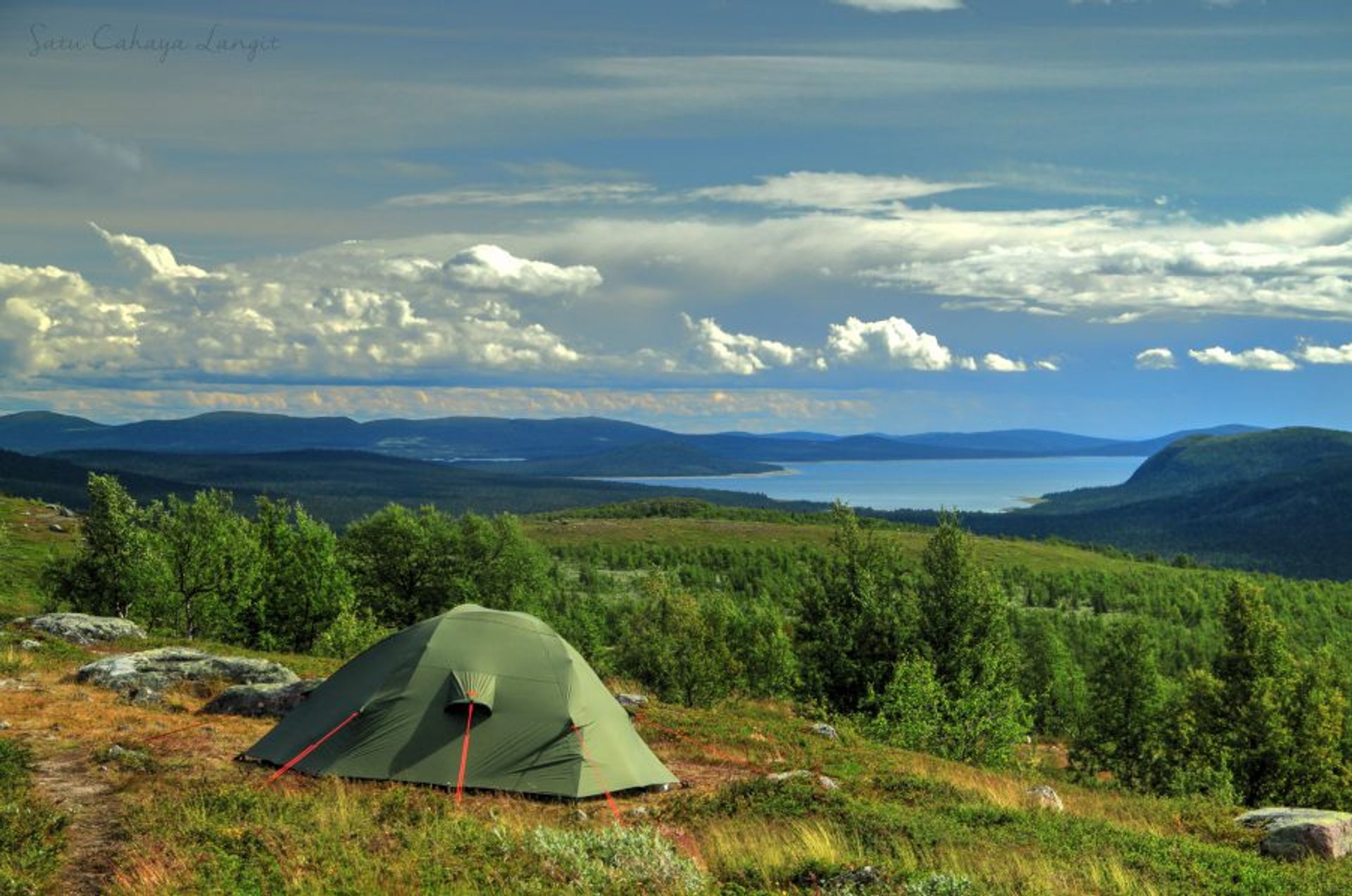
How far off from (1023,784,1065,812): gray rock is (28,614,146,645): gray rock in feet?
115

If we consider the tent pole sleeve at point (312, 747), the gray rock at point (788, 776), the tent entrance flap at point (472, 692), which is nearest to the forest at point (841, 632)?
the gray rock at point (788, 776)

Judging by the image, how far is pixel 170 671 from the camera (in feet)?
92.7

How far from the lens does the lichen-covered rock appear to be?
27.3 metres

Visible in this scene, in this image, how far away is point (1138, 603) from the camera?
572ft

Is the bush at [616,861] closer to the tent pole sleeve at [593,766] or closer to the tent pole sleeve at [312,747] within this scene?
the tent pole sleeve at [593,766]

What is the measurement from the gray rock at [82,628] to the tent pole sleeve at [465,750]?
25725 mm

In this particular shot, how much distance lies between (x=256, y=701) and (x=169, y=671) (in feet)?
17.8

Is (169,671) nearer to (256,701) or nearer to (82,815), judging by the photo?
(256,701)

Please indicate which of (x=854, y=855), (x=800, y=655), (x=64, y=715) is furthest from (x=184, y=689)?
(x=800, y=655)

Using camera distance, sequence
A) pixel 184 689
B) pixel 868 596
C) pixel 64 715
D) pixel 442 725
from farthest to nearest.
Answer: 1. pixel 868 596
2. pixel 184 689
3. pixel 64 715
4. pixel 442 725

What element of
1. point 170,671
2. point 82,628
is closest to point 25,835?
point 170,671

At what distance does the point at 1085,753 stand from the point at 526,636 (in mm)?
60128

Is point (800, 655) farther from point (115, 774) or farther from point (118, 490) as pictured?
point (118, 490)

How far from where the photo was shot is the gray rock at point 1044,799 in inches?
784
